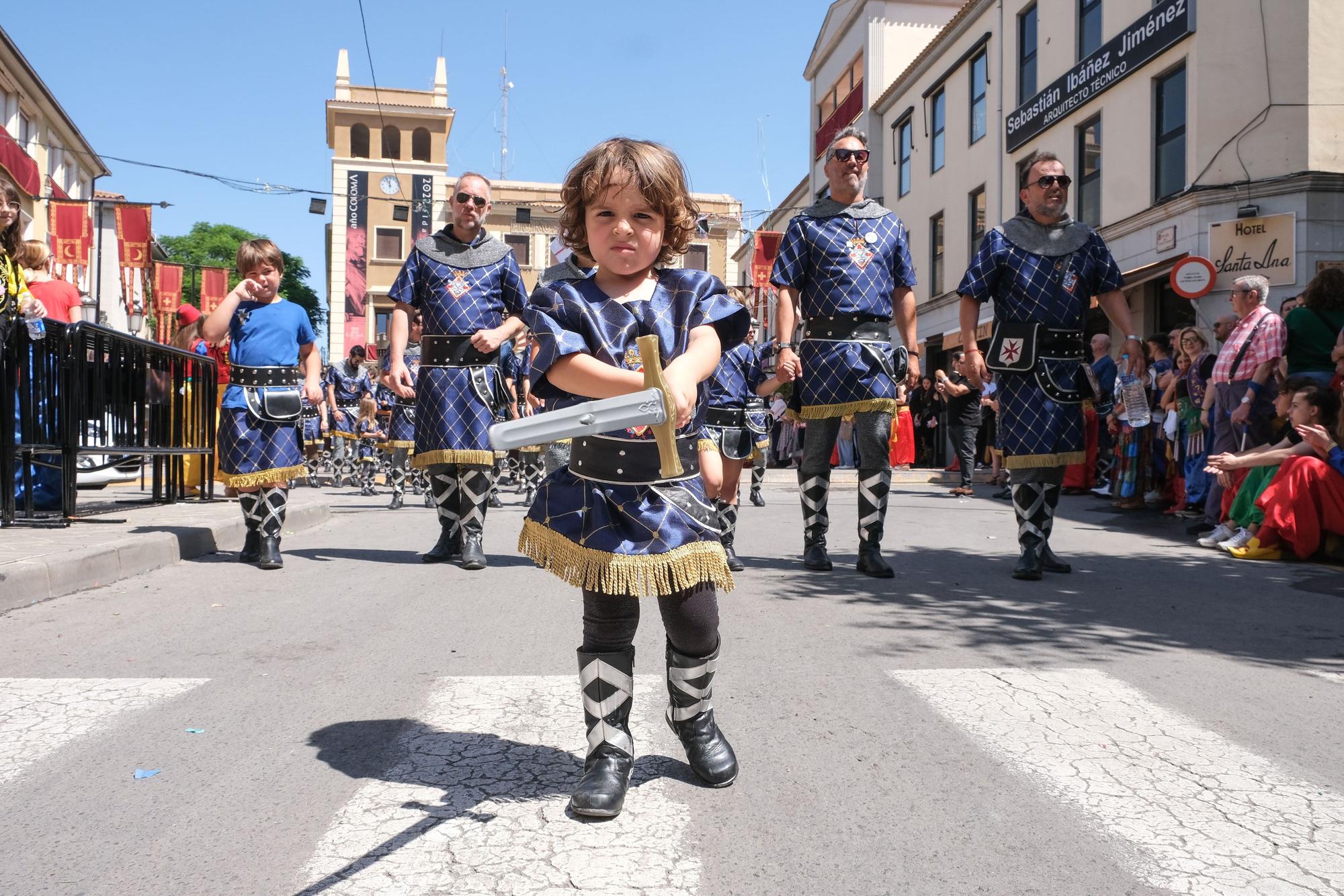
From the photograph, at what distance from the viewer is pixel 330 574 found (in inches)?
251

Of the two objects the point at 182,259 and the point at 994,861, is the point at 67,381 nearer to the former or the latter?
the point at 994,861

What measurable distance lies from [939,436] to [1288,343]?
15.7 meters

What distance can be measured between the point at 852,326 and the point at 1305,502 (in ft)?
11.2

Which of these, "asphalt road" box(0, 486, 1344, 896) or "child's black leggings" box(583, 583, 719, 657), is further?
"child's black leggings" box(583, 583, 719, 657)

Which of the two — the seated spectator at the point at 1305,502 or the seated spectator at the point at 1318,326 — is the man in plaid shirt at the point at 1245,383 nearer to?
the seated spectator at the point at 1318,326

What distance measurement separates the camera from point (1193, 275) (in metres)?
14.5

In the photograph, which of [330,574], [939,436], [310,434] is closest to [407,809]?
[330,574]

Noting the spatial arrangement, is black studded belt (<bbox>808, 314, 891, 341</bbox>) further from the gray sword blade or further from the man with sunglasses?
the gray sword blade

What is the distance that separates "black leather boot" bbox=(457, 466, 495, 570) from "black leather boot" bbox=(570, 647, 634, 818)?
4.03m

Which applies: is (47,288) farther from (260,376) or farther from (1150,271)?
(1150,271)

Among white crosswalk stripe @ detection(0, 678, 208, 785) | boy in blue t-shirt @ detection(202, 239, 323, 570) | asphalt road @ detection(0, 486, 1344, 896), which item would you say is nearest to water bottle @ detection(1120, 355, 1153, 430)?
asphalt road @ detection(0, 486, 1344, 896)

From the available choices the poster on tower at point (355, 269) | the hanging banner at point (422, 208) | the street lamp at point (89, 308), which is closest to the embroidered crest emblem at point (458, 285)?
the street lamp at point (89, 308)

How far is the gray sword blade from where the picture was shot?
1805mm

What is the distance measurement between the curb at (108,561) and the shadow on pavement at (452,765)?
2876mm
